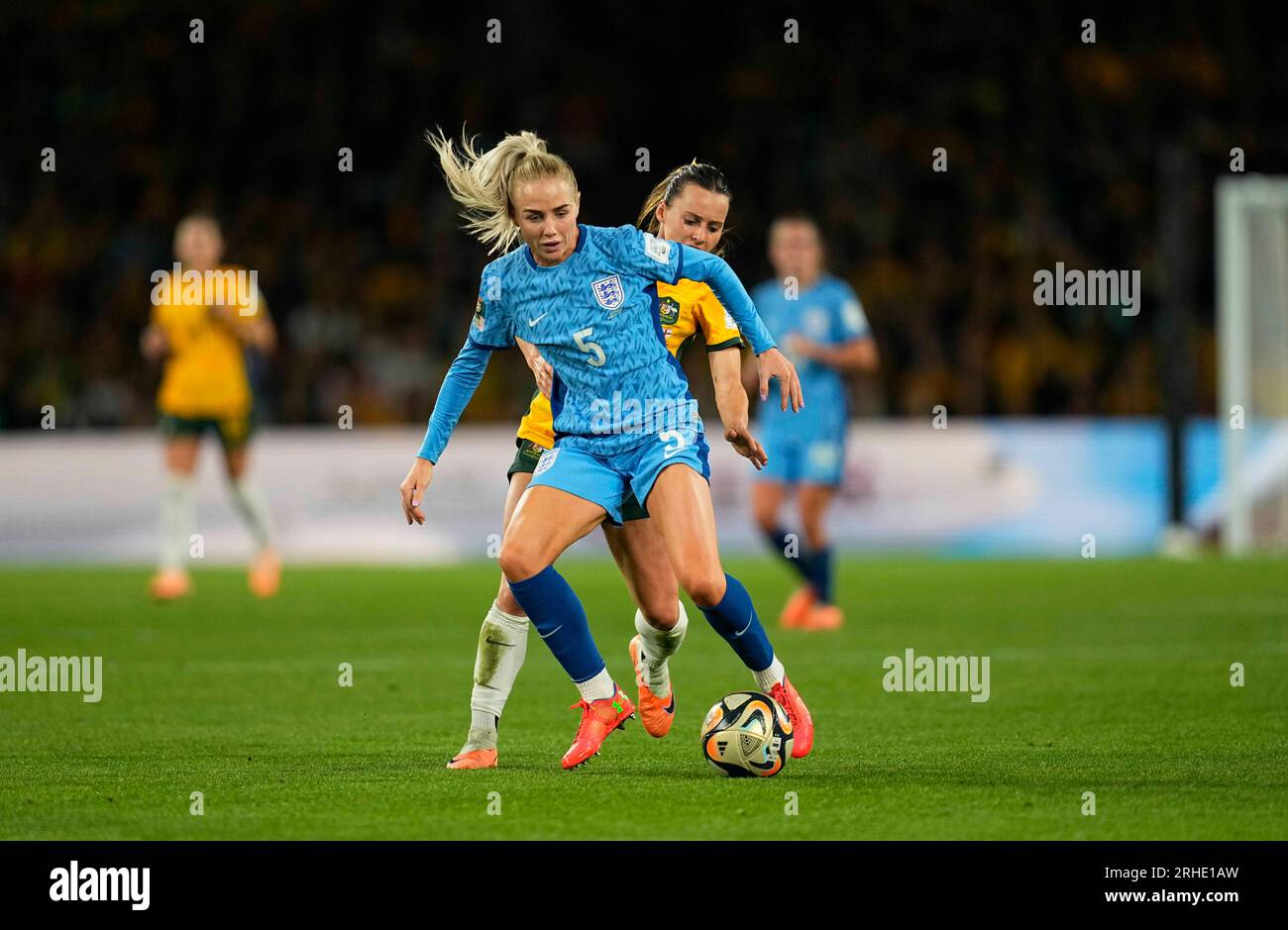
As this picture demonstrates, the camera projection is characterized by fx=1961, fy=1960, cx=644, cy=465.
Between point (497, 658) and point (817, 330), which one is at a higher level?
point (817, 330)

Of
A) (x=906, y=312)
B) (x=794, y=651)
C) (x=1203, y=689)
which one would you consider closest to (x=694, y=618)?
(x=794, y=651)

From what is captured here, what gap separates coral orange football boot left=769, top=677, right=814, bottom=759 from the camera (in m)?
6.12

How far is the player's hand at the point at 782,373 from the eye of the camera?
5.88 metres

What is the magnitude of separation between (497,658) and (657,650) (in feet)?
2.06

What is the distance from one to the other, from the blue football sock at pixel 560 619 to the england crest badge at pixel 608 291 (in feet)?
2.71

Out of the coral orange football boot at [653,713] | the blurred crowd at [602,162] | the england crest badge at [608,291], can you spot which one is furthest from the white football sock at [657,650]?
the blurred crowd at [602,162]

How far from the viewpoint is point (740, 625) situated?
6074 mm

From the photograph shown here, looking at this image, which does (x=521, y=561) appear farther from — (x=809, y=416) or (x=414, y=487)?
(x=809, y=416)

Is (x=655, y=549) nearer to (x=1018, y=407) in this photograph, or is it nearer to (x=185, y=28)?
(x=1018, y=407)

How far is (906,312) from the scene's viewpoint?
20.1 m

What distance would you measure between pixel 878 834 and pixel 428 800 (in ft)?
4.29

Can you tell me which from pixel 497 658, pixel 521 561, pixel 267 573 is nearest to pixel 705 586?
pixel 521 561

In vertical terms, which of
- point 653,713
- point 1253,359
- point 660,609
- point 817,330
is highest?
point 1253,359
